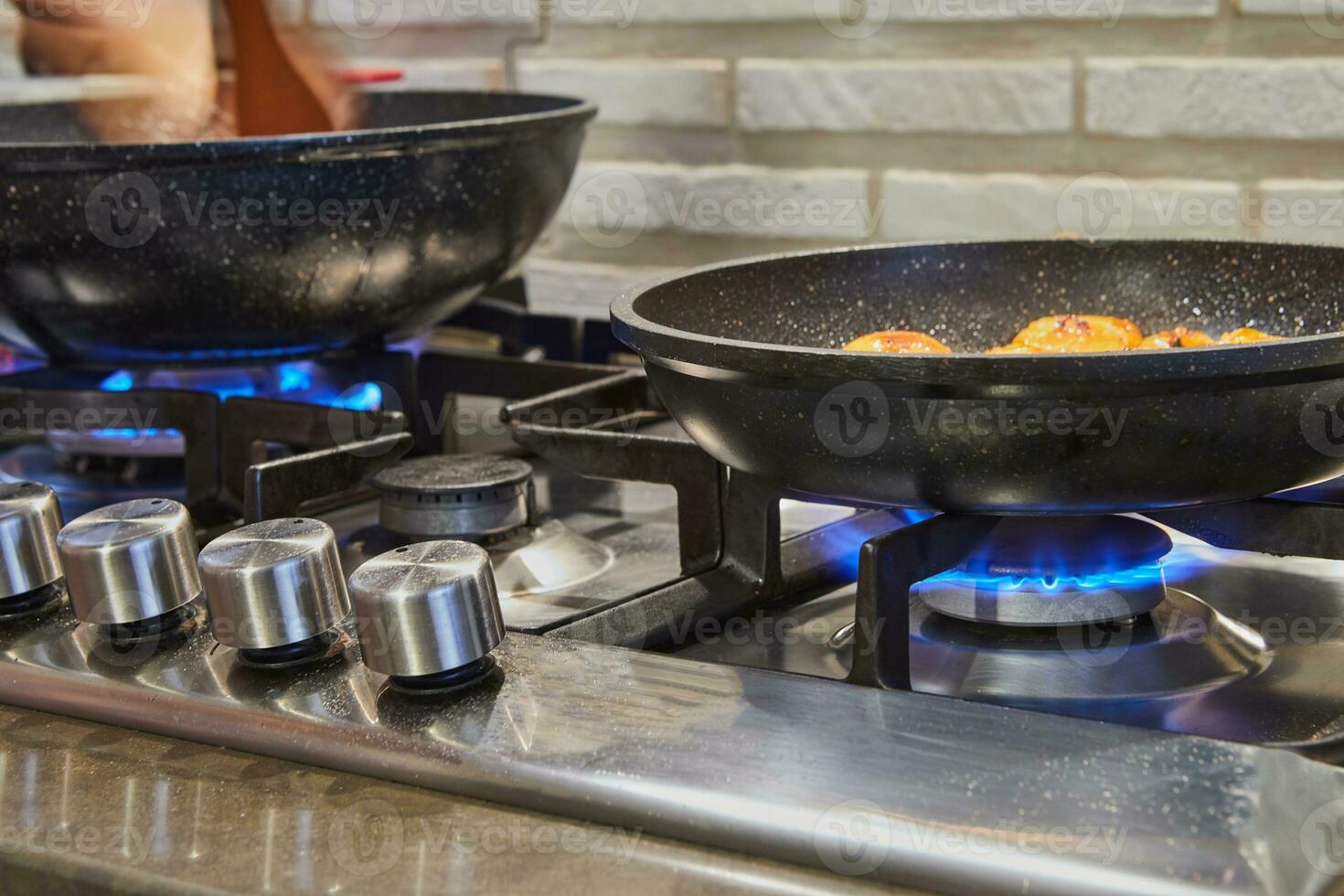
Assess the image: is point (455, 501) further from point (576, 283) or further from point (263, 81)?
point (576, 283)

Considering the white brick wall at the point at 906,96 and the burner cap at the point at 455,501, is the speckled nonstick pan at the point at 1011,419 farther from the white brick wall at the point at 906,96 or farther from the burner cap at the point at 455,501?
the white brick wall at the point at 906,96

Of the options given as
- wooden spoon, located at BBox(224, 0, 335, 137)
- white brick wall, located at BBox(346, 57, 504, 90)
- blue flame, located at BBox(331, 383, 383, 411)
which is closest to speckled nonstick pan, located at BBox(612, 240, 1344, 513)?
blue flame, located at BBox(331, 383, 383, 411)

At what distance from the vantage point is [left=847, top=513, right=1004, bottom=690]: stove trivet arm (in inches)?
22.0

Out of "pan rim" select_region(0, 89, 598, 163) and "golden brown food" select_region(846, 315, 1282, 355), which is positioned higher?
"pan rim" select_region(0, 89, 598, 163)

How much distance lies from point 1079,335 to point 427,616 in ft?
1.26

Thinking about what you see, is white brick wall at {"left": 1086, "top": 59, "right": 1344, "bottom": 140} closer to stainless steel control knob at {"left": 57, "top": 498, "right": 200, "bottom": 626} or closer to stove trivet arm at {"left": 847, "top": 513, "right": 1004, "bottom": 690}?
stove trivet arm at {"left": 847, "top": 513, "right": 1004, "bottom": 690}

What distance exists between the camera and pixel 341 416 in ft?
2.81

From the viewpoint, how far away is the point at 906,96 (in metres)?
1.30

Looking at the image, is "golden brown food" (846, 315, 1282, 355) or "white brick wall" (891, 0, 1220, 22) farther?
"white brick wall" (891, 0, 1220, 22)

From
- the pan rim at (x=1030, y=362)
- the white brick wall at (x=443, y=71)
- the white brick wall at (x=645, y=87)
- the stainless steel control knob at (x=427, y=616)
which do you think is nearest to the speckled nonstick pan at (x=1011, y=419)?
the pan rim at (x=1030, y=362)

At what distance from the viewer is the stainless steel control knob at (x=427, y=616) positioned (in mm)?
557

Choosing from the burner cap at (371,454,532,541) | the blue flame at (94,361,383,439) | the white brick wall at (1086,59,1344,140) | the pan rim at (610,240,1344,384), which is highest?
the white brick wall at (1086,59,1344,140)

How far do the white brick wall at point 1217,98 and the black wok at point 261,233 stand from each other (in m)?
0.48

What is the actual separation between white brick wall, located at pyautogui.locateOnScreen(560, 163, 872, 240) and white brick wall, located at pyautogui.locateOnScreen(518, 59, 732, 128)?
5 centimetres
